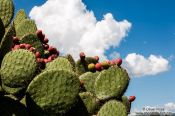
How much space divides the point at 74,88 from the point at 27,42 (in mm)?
2015

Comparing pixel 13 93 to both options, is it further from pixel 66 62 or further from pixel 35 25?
pixel 35 25

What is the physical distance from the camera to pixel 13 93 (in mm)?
6949

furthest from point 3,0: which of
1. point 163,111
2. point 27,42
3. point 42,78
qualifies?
point 163,111

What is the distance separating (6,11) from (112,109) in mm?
2237

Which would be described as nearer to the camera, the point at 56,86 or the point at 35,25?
the point at 56,86

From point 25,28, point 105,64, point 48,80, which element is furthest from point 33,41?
point 48,80

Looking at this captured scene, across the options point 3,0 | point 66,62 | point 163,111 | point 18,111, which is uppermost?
point 163,111

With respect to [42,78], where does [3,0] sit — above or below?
above

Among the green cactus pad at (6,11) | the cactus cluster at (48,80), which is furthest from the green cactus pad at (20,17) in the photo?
the green cactus pad at (6,11)

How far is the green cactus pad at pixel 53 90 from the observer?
6.56m

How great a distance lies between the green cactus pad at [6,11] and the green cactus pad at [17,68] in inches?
61.0

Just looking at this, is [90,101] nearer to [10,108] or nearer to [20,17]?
[10,108]

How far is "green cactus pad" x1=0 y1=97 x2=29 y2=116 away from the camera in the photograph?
21.6 ft

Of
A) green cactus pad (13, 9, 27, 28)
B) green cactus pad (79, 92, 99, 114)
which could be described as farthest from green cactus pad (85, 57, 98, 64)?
green cactus pad (13, 9, 27, 28)
